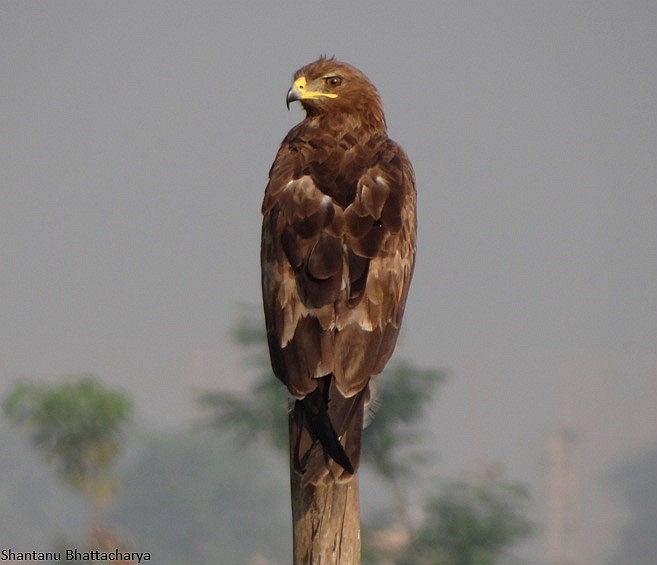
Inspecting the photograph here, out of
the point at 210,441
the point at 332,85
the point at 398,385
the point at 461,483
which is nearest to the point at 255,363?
the point at 398,385

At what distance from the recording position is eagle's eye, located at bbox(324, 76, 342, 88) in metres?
10.9

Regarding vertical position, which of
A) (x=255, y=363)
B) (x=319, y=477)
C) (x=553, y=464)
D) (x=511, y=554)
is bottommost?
(x=319, y=477)

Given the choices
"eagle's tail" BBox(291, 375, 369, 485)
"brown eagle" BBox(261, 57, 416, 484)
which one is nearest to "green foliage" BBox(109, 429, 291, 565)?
"brown eagle" BBox(261, 57, 416, 484)

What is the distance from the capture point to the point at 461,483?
51.1 meters

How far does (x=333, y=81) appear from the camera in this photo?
11.0 metres

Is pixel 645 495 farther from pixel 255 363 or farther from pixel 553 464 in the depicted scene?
pixel 255 363

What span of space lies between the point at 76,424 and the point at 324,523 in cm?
2676

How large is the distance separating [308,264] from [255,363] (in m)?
39.9

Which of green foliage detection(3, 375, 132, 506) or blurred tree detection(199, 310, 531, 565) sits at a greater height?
blurred tree detection(199, 310, 531, 565)

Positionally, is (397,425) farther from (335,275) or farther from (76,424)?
(335,275)

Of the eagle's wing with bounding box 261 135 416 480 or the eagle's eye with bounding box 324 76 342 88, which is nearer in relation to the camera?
the eagle's wing with bounding box 261 135 416 480

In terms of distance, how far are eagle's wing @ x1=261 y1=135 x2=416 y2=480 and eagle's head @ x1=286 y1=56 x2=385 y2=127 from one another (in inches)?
48.5

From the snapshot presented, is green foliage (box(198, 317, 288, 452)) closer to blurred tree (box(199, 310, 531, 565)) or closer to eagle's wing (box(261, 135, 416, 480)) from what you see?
blurred tree (box(199, 310, 531, 565))

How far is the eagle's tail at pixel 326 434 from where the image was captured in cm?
806
